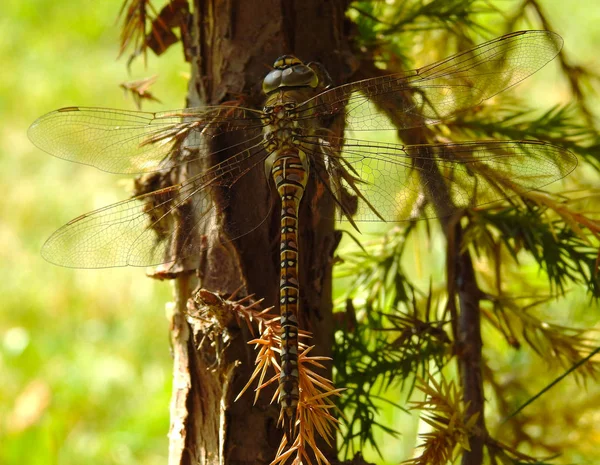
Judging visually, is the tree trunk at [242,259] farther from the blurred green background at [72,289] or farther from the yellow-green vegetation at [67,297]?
the yellow-green vegetation at [67,297]

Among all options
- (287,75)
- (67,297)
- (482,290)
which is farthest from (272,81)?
(67,297)

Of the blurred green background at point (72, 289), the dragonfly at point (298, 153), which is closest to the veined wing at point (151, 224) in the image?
the dragonfly at point (298, 153)

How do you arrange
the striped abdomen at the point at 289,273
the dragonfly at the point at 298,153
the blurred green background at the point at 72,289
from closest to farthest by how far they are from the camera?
1. the striped abdomen at the point at 289,273
2. the dragonfly at the point at 298,153
3. the blurred green background at the point at 72,289

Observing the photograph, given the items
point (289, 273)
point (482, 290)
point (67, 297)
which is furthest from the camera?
point (67, 297)

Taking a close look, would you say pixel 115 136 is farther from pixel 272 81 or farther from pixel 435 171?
pixel 435 171

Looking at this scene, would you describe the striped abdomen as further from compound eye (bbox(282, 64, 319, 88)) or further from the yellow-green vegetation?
the yellow-green vegetation

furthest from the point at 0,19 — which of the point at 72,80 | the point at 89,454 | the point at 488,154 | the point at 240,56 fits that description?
the point at 488,154

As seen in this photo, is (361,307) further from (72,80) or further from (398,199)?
(72,80)
